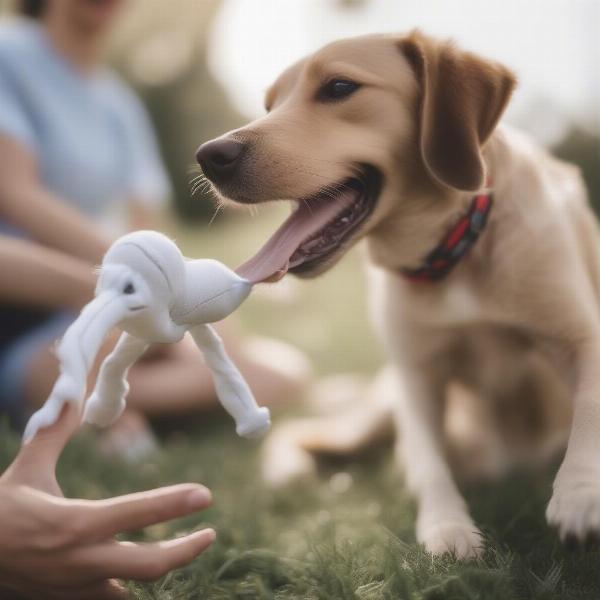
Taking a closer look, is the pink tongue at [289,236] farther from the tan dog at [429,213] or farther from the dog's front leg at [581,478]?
the dog's front leg at [581,478]

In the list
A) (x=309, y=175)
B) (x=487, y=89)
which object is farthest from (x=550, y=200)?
(x=309, y=175)

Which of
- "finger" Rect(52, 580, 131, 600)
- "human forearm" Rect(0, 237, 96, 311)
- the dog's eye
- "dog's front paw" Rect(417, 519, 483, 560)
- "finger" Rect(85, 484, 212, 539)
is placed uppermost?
the dog's eye

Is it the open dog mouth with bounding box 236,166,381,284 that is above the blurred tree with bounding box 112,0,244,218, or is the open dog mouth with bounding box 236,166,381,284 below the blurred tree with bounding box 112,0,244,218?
above

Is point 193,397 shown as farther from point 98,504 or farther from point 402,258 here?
point 98,504

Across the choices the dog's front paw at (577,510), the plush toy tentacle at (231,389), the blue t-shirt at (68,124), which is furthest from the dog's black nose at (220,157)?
the blue t-shirt at (68,124)

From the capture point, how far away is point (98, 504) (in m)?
1.27

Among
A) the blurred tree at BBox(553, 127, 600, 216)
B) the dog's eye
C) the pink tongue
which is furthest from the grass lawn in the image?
the blurred tree at BBox(553, 127, 600, 216)

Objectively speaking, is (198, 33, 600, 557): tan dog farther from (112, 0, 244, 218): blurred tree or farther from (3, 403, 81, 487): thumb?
(112, 0, 244, 218): blurred tree

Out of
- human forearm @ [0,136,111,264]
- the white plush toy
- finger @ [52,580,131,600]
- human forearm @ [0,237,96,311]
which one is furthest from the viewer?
human forearm @ [0,136,111,264]

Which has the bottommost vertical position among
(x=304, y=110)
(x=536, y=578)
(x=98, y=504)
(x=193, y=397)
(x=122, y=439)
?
(x=193, y=397)

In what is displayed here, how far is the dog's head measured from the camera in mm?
1948

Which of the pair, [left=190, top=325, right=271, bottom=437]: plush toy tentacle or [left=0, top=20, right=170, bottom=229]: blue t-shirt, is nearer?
[left=190, top=325, right=271, bottom=437]: plush toy tentacle

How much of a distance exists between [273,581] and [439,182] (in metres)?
1.08

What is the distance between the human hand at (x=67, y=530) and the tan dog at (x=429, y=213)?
61 cm
